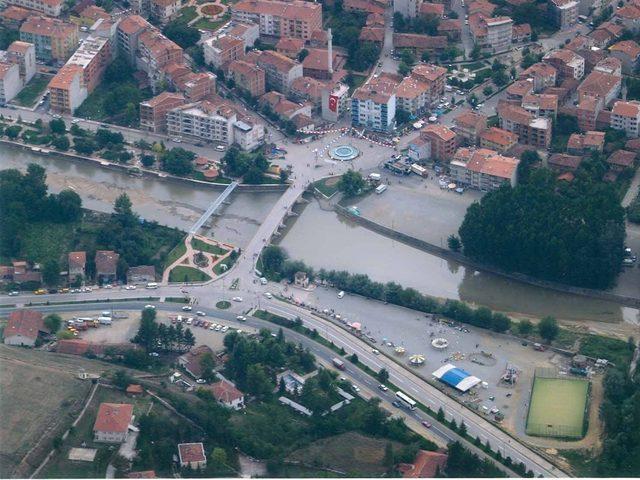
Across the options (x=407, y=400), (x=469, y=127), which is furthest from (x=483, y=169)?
(x=407, y=400)

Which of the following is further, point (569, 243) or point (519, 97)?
point (519, 97)

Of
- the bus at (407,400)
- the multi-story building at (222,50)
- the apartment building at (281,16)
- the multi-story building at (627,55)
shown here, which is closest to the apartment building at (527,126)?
the multi-story building at (627,55)

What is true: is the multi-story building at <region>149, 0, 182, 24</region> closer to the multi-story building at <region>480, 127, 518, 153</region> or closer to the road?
the multi-story building at <region>480, 127, 518, 153</region>

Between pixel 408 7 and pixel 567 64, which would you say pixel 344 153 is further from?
pixel 408 7

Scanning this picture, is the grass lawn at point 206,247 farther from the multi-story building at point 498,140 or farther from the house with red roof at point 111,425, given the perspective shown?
the house with red roof at point 111,425

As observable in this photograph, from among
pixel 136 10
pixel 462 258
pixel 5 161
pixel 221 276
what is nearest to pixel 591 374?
pixel 462 258

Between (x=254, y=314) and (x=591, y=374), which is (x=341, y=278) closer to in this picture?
(x=254, y=314)

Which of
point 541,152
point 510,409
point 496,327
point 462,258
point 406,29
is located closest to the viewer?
point 510,409

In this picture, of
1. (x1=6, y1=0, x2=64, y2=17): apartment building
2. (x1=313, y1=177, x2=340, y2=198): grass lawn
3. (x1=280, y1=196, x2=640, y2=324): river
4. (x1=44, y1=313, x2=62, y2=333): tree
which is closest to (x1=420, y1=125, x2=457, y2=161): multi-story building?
(x1=313, y1=177, x2=340, y2=198): grass lawn
